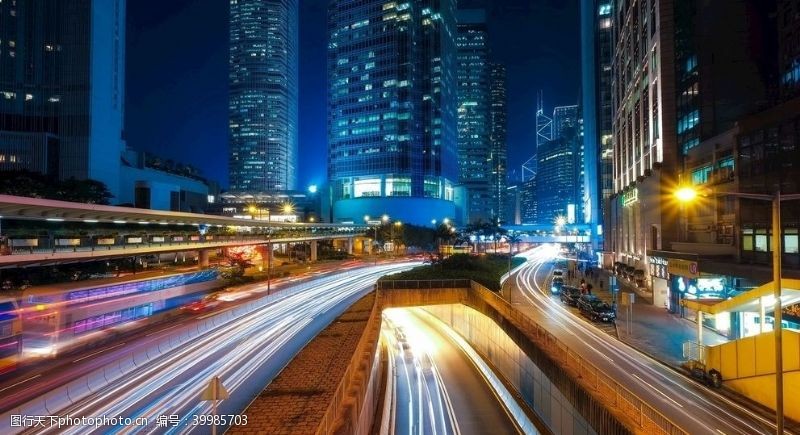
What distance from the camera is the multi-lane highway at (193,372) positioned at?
1482 centimetres

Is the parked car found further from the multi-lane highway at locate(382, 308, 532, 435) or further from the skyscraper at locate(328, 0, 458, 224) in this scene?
the skyscraper at locate(328, 0, 458, 224)

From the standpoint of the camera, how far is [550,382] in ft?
61.0

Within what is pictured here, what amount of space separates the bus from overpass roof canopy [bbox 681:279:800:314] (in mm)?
32896

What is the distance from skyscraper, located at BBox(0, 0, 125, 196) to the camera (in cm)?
9319

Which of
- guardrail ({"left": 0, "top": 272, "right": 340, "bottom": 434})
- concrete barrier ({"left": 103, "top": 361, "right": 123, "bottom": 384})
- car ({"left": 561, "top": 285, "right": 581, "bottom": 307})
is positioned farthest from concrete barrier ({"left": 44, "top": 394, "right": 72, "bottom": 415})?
car ({"left": 561, "top": 285, "right": 581, "bottom": 307})

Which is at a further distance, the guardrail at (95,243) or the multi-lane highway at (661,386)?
→ the guardrail at (95,243)

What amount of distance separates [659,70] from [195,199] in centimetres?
13437

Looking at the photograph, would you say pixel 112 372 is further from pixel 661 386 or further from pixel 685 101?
pixel 685 101

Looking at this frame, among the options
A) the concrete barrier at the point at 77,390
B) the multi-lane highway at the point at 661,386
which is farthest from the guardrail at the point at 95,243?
the multi-lane highway at the point at 661,386

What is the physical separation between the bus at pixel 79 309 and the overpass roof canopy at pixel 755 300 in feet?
108

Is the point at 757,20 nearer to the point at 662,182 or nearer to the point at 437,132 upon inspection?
the point at 662,182

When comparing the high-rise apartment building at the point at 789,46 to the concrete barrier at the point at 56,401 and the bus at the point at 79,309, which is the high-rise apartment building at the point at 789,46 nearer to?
the concrete barrier at the point at 56,401

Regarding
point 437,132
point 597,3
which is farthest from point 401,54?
point 597,3

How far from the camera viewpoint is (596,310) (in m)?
34.1
